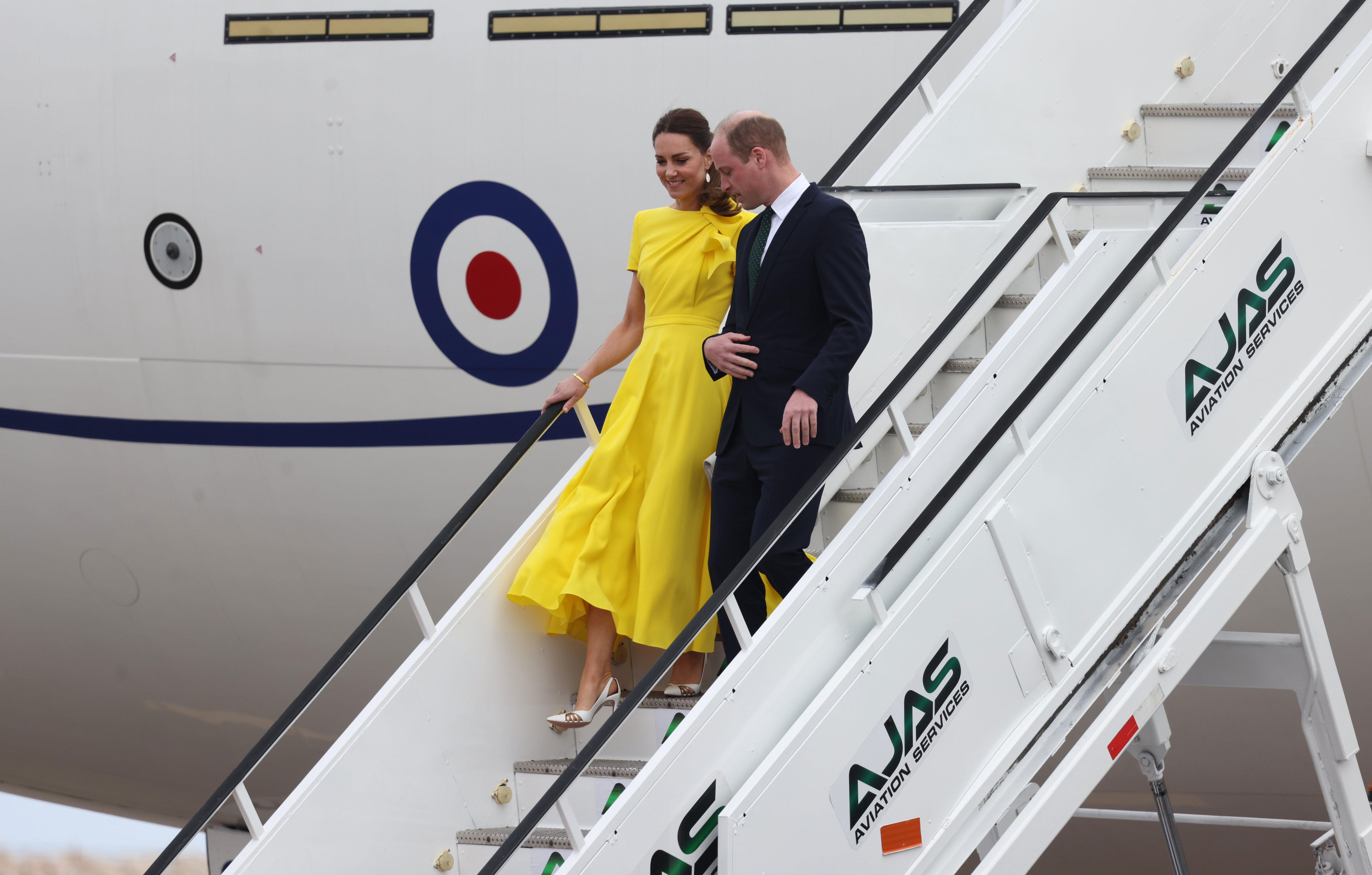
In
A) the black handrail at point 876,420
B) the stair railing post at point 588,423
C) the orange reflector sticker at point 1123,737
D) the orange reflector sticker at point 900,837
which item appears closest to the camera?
the black handrail at point 876,420

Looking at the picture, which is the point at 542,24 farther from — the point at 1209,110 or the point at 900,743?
the point at 900,743

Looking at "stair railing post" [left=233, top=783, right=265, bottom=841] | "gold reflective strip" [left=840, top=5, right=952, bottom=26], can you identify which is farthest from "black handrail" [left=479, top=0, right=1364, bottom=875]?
Result: "gold reflective strip" [left=840, top=5, right=952, bottom=26]

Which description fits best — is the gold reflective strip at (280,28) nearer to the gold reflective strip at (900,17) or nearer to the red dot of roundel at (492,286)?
the red dot of roundel at (492,286)

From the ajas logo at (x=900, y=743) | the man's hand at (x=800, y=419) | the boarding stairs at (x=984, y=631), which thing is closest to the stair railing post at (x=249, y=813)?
the boarding stairs at (x=984, y=631)

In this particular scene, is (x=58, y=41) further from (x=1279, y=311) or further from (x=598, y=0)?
(x=1279, y=311)

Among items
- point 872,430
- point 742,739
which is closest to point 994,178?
point 872,430

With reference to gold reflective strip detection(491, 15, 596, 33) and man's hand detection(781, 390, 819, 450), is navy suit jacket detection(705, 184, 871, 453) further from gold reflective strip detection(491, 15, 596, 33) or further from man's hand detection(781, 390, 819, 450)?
gold reflective strip detection(491, 15, 596, 33)

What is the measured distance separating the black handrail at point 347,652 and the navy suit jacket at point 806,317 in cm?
60

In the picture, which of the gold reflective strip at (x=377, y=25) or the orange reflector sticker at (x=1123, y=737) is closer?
the orange reflector sticker at (x=1123, y=737)

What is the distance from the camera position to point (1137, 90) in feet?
12.6

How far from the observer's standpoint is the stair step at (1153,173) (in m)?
3.54

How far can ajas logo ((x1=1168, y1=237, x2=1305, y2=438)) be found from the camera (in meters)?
2.58

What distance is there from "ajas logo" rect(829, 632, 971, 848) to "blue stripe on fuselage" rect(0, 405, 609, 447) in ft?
6.12

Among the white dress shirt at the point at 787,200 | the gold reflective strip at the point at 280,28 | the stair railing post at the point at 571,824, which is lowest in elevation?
the stair railing post at the point at 571,824
